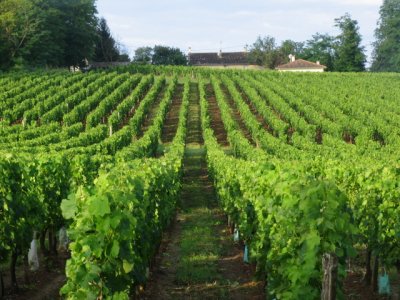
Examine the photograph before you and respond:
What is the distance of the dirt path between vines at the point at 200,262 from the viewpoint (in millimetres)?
9445

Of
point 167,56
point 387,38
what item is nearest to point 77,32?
point 167,56

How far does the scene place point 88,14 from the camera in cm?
7981

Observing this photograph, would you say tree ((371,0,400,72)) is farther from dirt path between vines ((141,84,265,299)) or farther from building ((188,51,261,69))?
dirt path between vines ((141,84,265,299))

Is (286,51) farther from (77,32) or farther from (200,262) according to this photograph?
(200,262)

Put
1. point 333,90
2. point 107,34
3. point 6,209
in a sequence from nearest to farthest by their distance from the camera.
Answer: point 6,209 < point 333,90 < point 107,34

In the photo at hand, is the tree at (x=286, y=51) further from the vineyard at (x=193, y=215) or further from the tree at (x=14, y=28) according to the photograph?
the vineyard at (x=193, y=215)

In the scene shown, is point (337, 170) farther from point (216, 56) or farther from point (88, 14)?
point (216, 56)

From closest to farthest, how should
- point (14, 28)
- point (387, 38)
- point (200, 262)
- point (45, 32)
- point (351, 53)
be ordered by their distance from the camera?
→ point (200, 262) → point (14, 28) → point (45, 32) → point (351, 53) → point (387, 38)

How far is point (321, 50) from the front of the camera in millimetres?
105000

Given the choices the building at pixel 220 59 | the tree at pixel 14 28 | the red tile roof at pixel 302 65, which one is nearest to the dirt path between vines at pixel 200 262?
the tree at pixel 14 28

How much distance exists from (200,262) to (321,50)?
99039 millimetres

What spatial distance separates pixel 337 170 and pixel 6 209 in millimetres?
7254

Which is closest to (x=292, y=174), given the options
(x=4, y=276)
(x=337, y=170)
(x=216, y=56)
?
(x=337, y=170)

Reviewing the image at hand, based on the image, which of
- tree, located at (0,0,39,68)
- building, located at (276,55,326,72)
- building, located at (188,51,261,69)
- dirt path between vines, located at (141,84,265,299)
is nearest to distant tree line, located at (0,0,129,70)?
tree, located at (0,0,39,68)
